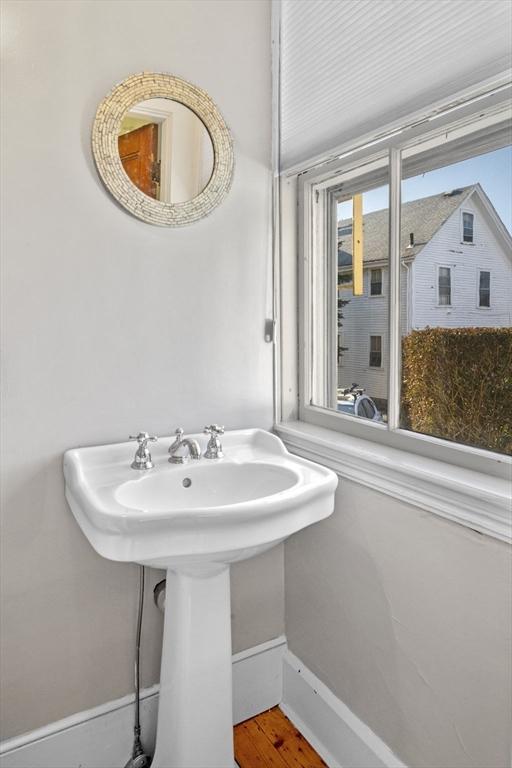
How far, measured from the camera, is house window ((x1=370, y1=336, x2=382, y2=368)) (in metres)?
1.47

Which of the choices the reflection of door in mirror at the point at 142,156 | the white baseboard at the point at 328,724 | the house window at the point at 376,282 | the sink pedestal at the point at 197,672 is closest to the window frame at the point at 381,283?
the house window at the point at 376,282

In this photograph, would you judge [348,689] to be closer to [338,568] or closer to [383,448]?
[338,568]

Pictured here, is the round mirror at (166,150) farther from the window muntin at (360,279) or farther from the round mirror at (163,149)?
the window muntin at (360,279)

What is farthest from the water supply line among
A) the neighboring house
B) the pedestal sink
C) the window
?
the neighboring house

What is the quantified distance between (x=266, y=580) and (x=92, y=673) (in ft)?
1.90

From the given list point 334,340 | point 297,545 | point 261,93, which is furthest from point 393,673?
point 261,93

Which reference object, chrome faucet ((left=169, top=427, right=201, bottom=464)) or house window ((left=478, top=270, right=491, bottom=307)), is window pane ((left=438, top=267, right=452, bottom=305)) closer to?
house window ((left=478, top=270, right=491, bottom=307))

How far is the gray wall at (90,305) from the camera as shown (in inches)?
50.9

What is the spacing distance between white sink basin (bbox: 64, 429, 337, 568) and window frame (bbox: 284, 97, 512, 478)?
0.68ft

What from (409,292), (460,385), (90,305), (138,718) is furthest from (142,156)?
(138,718)

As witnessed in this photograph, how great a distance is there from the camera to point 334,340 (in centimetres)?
166

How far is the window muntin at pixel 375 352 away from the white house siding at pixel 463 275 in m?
0.17

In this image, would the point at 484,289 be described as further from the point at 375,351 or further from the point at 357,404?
the point at 357,404

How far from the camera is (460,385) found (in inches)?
47.7
